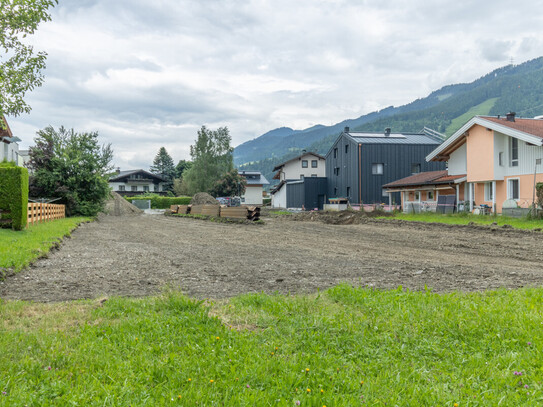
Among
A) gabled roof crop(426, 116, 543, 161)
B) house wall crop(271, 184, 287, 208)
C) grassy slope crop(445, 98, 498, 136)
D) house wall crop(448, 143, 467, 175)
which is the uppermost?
grassy slope crop(445, 98, 498, 136)

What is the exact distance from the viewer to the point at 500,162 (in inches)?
987

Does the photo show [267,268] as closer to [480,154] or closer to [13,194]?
[13,194]

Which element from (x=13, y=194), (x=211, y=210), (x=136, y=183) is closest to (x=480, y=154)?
(x=211, y=210)

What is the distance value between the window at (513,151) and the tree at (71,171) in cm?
2673

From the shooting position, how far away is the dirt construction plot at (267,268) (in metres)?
6.45

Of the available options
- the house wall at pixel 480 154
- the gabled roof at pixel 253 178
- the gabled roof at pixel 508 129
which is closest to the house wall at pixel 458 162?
the gabled roof at pixel 508 129

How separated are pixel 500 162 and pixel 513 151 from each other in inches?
36.5

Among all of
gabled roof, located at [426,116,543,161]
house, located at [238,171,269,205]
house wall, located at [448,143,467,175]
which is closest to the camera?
gabled roof, located at [426,116,543,161]

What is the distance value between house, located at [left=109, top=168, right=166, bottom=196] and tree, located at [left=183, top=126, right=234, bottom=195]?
24.3 m

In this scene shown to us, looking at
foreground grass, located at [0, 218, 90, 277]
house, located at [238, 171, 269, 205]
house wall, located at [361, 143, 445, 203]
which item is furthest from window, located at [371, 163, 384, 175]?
house, located at [238, 171, 269, 205]

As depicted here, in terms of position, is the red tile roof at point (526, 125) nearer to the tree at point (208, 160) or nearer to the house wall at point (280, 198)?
the house wall at point (280, 198)

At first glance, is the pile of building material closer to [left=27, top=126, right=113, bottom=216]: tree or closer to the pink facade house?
[left=27, top=126, right=113, bottom=216]: tree

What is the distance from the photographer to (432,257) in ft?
32.9

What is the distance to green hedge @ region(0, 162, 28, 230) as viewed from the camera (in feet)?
45.9
